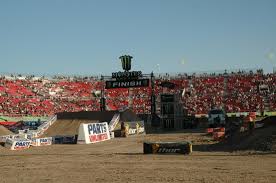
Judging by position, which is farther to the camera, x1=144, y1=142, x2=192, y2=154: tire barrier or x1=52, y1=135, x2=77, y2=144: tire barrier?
x1=52, y1=135, x2=77, y2=144: tire barrier

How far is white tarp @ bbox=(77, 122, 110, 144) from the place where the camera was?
131 feet

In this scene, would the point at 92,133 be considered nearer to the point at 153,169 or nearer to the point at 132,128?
the point at 132,128

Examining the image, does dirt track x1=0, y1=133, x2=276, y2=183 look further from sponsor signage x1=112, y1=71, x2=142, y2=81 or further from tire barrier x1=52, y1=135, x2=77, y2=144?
sponsor signage x1=112, y1=71, x2=142, y2=81

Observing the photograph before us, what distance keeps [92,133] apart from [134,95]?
5271cm

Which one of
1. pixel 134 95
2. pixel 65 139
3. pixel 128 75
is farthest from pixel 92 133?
pixel 134 95

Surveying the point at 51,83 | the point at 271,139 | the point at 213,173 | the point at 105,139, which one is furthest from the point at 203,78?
the point at 213,173

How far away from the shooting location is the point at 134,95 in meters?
93.7

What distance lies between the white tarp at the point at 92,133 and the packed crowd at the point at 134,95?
3143 cm

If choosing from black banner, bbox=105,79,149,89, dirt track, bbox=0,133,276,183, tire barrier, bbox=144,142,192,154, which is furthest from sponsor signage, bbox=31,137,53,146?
black banner, bbox=105,79,149,89

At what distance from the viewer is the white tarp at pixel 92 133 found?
131 ft

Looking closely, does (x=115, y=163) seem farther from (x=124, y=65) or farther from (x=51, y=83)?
(x=51, y=83)

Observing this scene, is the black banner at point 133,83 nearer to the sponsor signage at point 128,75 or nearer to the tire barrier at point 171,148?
the sponsor signage at point 128,75

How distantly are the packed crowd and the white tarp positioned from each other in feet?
103

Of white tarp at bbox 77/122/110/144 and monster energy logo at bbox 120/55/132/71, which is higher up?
monster energy logo at bbox 120/55/132/71
